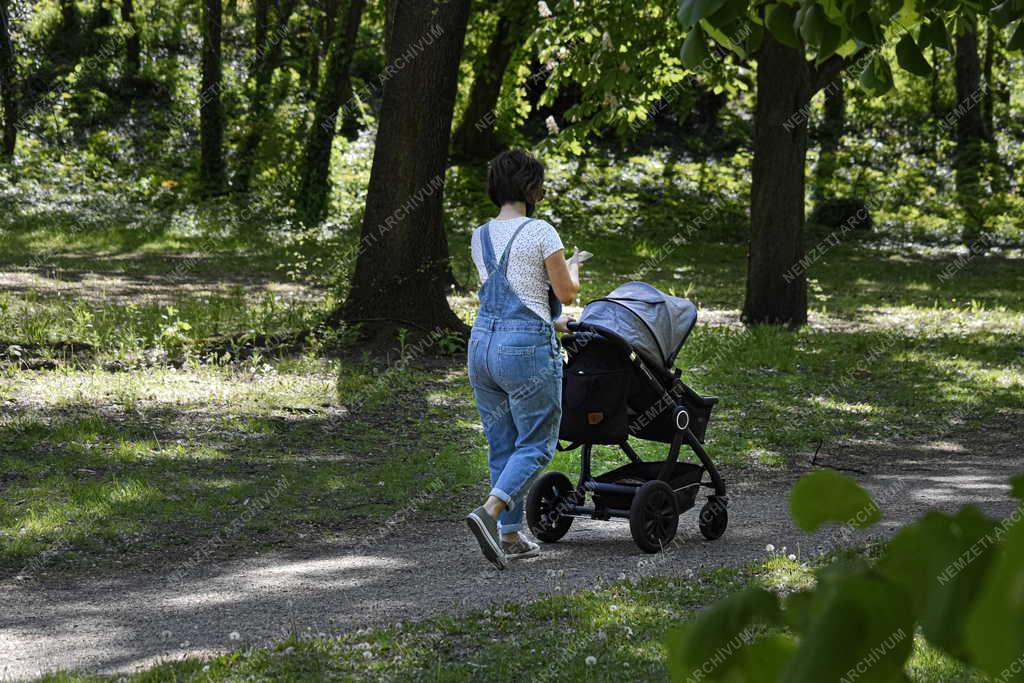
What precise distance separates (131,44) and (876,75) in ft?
97.9

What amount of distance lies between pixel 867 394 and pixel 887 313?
5.97 metres

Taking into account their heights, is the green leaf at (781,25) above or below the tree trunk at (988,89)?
below

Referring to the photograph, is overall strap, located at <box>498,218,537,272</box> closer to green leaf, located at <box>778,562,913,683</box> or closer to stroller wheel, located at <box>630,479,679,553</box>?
stroller wheel, located at <box>630,479,679,553</box>

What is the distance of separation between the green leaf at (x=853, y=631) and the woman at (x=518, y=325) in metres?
5.40

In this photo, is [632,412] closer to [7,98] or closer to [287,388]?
[287,388]

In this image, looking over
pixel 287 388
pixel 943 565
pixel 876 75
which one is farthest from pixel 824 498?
pixel 287 388

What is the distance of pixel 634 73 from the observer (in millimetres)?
14289

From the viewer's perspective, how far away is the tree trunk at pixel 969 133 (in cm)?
2773

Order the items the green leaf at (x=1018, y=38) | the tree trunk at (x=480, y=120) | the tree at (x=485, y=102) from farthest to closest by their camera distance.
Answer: the tree trunk at (x=480, y=120), the tree at (x=485, y=102), the green leaf at (x=1018, y=38)

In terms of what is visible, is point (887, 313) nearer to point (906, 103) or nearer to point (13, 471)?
point (13, 471)

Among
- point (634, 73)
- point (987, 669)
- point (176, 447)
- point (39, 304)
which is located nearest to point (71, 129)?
point (39, 304)

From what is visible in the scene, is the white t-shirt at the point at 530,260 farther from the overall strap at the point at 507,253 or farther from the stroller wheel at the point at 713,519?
the stroller wheel at the point at 713,519

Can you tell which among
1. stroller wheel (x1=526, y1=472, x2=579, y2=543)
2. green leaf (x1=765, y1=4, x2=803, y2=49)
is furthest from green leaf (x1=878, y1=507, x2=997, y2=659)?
stroller wheel (x1=526, y1=472, x2=579, y2=543)

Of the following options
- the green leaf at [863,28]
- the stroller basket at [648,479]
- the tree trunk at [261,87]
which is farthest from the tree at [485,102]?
the green leaf at [863,28]
